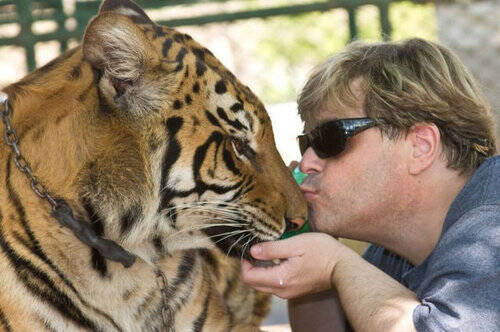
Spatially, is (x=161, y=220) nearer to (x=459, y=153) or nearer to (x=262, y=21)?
(x=459, y=153)

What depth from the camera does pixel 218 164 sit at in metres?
2.25

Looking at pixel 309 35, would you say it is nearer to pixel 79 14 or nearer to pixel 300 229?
pixel 79 14

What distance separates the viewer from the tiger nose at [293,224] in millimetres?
2402

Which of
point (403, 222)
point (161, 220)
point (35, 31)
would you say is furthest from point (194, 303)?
point (35, 31)

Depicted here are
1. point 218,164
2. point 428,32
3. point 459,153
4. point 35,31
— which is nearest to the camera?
point 218,164

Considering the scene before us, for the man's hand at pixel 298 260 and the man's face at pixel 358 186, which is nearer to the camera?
the man's hand at pixel 298 260

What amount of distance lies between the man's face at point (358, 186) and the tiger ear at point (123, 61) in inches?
25.6

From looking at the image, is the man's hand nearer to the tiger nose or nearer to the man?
the man

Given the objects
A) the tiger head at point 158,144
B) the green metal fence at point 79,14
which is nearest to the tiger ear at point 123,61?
the tiger head at point 158,144

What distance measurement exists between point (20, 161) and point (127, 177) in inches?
10.6

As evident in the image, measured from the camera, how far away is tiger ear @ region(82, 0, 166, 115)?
6.55 feet

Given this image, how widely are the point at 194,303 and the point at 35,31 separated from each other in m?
2.92

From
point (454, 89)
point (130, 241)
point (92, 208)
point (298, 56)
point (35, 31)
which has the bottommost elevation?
point (298, 56)

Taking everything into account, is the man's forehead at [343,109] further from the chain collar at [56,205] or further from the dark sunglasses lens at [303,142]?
the chain collar at [56,205]
